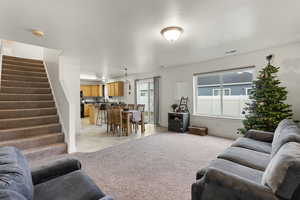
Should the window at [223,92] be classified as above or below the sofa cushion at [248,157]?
above

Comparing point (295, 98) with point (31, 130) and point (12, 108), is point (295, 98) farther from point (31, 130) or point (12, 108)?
point (12, 108)

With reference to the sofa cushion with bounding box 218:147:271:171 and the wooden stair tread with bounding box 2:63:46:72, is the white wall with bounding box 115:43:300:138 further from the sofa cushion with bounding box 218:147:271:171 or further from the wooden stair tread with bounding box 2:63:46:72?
the wooden stair tread with bounding box 2:63:46:72

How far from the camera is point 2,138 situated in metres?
3.01

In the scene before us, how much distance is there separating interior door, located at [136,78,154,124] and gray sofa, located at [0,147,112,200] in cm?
567

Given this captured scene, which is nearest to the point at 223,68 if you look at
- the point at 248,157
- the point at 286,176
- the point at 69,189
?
the point at 248,157

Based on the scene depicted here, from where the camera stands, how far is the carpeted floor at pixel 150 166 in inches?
77.0

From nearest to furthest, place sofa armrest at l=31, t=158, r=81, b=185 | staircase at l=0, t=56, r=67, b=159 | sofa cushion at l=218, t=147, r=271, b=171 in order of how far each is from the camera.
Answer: sofa armrest at l=31, t=158, r=81, b=185, sofa cushion at l=218, t=147, r=271, b=171, staircase at l=0, t=56, r=67, b=159

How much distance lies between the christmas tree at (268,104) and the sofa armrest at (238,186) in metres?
2.67

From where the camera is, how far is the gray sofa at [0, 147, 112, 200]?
973mm

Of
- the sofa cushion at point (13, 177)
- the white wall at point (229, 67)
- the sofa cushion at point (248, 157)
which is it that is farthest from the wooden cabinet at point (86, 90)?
the sofa cushion at point (248, 157)

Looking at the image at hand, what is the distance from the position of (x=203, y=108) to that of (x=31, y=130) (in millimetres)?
5074

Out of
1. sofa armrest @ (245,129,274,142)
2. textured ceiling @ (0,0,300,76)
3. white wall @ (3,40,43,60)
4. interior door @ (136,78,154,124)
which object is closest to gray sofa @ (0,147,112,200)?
textured ceiling @ (0,0,300,76)

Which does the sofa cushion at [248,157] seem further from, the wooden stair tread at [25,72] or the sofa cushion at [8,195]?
the wooden stair tread at [25,72]

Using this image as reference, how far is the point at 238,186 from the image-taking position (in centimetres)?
114
